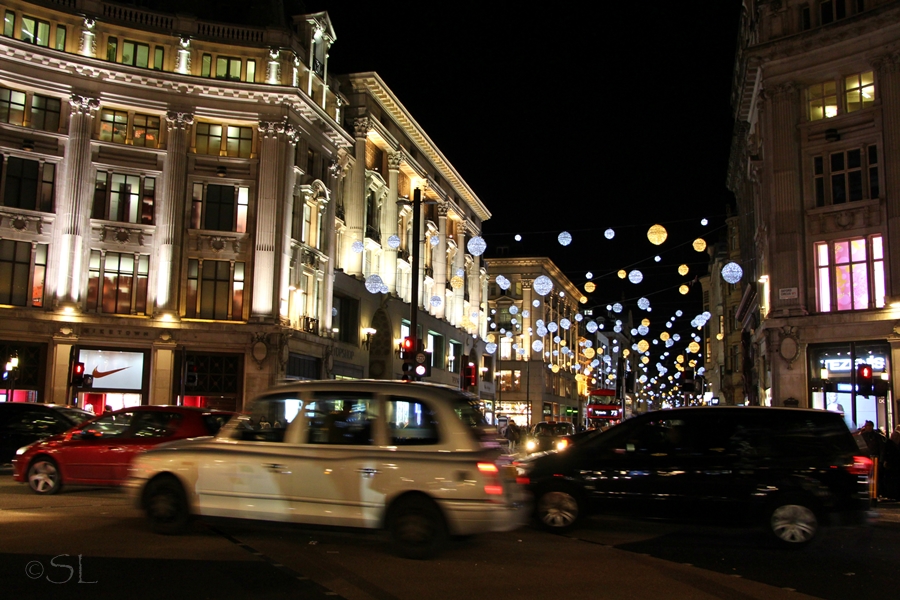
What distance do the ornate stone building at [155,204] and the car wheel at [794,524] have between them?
25638 millimetres

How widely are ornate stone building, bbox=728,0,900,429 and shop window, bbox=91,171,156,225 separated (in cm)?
2628

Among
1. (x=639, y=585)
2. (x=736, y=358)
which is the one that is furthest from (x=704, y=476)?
(x=736, y=358)

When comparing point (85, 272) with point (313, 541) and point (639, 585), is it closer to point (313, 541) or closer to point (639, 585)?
point (313, 541)

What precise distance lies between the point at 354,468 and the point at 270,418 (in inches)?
52.3

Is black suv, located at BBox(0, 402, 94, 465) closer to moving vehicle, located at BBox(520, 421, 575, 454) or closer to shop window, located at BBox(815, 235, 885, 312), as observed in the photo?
moving vehicle, located at BBox(520, 421, 575, 454)

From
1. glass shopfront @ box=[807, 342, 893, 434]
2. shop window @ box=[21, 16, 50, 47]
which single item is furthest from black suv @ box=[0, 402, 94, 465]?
glass shopfront @ box=[807, 342, 893, 434]

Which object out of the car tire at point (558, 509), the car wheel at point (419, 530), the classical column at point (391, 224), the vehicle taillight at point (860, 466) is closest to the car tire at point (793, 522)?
the vehicle taillight at point (860, 466)

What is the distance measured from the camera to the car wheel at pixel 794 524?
1108 cm

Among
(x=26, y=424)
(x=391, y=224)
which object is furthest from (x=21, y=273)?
(x=391, y=224)

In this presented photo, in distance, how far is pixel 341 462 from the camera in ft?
31.4

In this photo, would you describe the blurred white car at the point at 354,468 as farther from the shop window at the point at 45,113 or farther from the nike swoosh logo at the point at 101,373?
the shop window at the point at 45,113

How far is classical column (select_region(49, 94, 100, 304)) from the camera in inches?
1378

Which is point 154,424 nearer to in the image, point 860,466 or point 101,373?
point 860,466

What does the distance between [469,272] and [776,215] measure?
39049 mm
